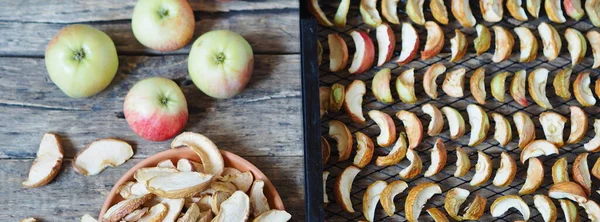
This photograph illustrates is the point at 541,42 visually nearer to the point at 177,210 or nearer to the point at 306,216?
the point at 306,216

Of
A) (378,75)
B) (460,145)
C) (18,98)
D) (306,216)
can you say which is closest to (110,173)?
(18,98)

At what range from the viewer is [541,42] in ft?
3.81

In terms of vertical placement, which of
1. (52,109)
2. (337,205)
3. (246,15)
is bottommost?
(337,205)

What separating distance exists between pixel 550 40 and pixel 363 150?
0.37m

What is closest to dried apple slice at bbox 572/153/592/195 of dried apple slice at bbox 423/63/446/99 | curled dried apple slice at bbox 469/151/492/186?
curled dried apple slice at bbox 469/151/492/186

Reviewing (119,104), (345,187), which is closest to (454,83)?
(345,187)

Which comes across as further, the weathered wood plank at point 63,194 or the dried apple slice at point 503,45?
the dried apple slice at point 503,45

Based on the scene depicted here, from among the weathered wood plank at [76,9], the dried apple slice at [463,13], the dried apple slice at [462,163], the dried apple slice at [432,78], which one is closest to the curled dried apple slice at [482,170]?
the dried apple slice at [462,163]

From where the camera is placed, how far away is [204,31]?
1110 millimetres

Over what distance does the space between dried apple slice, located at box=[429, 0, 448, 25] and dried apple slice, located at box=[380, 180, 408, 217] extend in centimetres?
29

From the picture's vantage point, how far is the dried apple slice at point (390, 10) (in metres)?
1.14

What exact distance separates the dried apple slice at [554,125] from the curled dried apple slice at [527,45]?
3.9 inches

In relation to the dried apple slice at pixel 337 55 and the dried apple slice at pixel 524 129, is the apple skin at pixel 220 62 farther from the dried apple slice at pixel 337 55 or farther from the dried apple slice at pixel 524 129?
the dried apple slice at pixel 524 129

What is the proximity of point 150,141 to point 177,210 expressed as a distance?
0.50 feet
